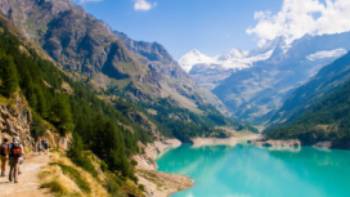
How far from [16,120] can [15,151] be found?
3515 cm

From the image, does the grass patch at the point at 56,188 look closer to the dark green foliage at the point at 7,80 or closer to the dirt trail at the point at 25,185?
the dirt trail at the point at 25,185

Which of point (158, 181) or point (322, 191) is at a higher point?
point (158, 181)

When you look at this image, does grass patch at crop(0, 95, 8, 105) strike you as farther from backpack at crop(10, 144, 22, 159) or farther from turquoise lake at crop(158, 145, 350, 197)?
turquoise lake at crop(158, 145, 350, 197)

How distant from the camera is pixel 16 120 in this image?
196 ft

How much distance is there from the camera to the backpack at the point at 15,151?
2764cm

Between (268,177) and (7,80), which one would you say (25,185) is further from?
(268,177)

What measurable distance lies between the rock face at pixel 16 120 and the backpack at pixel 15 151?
2767cm

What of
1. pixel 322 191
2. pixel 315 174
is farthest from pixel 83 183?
pixel 315 174

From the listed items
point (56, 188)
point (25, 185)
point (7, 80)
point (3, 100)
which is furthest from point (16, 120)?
point (56, 188)

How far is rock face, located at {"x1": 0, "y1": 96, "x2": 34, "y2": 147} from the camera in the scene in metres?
55.7

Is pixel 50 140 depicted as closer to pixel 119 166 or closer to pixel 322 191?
pixel 119 166

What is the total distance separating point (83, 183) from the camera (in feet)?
119

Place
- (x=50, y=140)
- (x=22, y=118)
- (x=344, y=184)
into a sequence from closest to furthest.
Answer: (x=22, y=118) < (x=50, y=140) < (x=344, y=184)

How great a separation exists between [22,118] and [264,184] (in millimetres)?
97826
